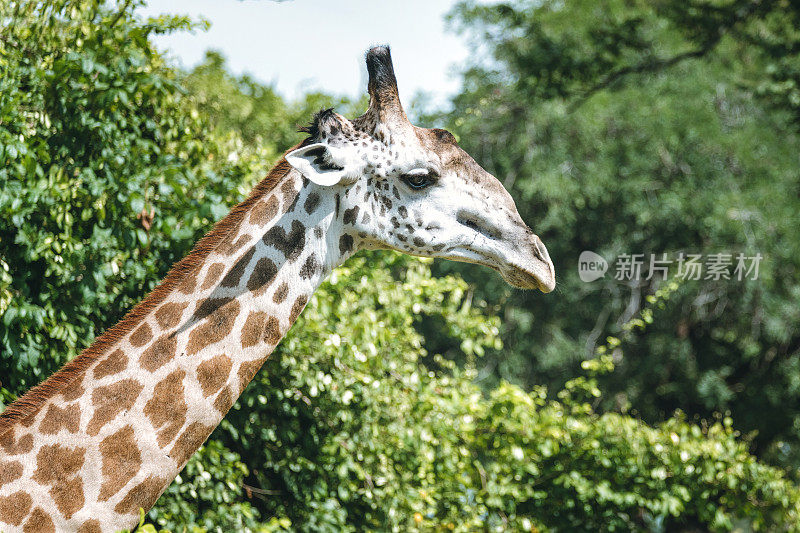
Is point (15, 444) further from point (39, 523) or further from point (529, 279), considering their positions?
point (529, 279)

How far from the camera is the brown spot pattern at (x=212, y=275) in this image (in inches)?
98.0

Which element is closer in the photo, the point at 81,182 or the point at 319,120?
the point at 319,120

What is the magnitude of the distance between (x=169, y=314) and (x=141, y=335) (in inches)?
4.1

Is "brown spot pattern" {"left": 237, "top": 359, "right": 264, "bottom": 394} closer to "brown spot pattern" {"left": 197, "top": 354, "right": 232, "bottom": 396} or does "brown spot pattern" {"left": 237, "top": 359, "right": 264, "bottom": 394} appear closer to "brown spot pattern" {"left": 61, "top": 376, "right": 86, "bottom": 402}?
"brown spot pattern" {"left": 197, "top": 354, "right": 232, "bottom": 396}

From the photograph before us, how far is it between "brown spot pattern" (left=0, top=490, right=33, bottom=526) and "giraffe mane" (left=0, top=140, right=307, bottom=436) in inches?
8.5

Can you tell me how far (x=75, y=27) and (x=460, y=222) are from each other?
237 cm

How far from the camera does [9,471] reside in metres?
2.28

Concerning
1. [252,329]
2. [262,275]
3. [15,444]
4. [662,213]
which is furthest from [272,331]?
[662,213]

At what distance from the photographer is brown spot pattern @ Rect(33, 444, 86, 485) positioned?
2.28 meters

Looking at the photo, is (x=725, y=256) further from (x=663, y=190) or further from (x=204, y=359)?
(x=204, y=359)

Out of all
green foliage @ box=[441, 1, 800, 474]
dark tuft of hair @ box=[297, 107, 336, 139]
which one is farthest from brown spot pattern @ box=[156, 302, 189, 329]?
green foliage @ box=[441, 1, 800, 474]

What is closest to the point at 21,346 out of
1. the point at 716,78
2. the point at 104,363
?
the point at 104,363

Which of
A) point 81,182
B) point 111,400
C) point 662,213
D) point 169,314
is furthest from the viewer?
point 662,213

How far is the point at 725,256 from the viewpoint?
11.4 meters
